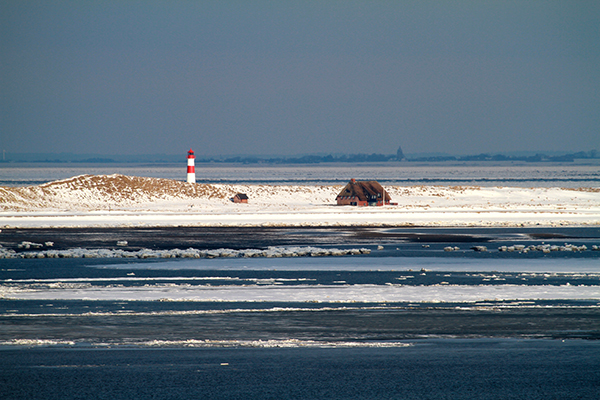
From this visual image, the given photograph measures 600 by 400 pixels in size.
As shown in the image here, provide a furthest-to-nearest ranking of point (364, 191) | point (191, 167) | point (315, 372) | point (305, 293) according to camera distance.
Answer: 1. point (191, 167)
2. point (364, 191)
3. point (305, 293)
4. point (315, 372)

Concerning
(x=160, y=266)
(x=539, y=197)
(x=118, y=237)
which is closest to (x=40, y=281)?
(x=160, y=266)

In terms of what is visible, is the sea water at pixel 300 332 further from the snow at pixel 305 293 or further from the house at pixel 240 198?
the house at pixel 240 198

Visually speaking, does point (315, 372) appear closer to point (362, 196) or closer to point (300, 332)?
point (300, 332)

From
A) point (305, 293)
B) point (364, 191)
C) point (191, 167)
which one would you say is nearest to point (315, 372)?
point (305, 293)

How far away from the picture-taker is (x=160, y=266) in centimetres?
2333

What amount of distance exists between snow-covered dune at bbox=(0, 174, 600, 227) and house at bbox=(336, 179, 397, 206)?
1920 mm

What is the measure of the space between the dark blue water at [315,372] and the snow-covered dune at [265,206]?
32813 millimetres

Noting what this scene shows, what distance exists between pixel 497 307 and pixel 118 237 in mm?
23524

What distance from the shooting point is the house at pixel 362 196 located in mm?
67525

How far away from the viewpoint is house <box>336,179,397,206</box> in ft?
222

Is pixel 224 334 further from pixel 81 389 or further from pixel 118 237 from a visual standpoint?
pixel 118 237

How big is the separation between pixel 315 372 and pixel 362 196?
57.7 metres

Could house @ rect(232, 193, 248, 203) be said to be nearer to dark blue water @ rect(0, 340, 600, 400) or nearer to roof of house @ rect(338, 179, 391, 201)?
roof of house @ rect(338, 179, 391, 201)

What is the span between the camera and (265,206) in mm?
67750
